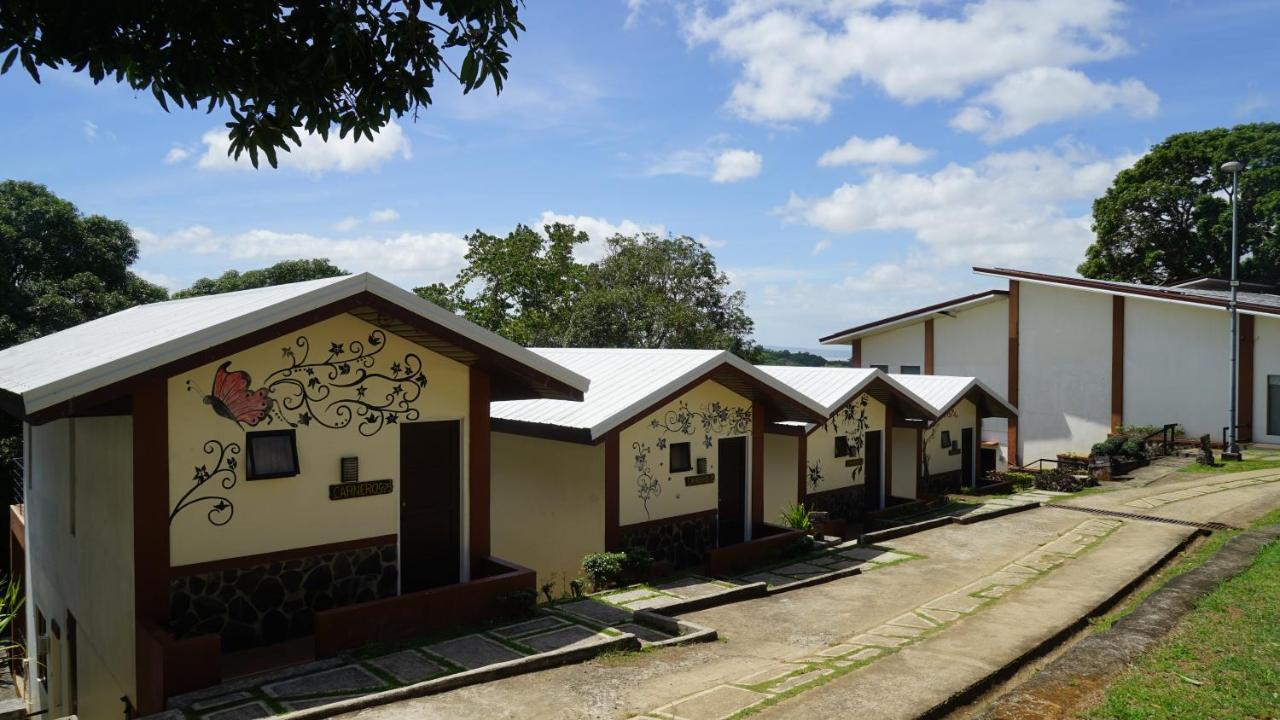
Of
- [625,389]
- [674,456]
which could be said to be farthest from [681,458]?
[625,389]

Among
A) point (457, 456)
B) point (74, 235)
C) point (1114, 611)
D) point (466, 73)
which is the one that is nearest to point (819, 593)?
point (1114, 611)

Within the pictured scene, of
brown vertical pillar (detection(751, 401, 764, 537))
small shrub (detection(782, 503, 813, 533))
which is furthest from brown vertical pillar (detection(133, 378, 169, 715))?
small shrub (detection(782, 503, 813, 533))

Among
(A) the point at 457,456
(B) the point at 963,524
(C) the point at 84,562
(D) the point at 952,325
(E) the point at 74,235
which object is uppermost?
(E) the point at 74,235

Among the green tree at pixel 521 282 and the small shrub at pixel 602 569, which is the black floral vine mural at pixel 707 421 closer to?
the small shrub at pixel 602 569

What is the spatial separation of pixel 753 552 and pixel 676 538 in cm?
133

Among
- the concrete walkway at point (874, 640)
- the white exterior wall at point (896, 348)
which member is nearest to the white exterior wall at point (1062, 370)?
the white exterior wall at point (896, 348)

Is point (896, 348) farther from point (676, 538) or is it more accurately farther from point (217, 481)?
point (217, 481)

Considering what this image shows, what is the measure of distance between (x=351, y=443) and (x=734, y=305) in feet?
125

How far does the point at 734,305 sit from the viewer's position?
46.2 m

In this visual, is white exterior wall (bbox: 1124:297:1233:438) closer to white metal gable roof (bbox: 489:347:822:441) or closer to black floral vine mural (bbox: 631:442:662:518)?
white metal gable roof (bbox: 489:347:822:441)

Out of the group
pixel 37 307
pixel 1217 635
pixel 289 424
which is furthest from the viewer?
pixel 37 307

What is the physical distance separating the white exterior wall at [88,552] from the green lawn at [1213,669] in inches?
363

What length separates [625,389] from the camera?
43.6 ft

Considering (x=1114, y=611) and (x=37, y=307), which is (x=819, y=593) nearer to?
(x=1114, y=611)
